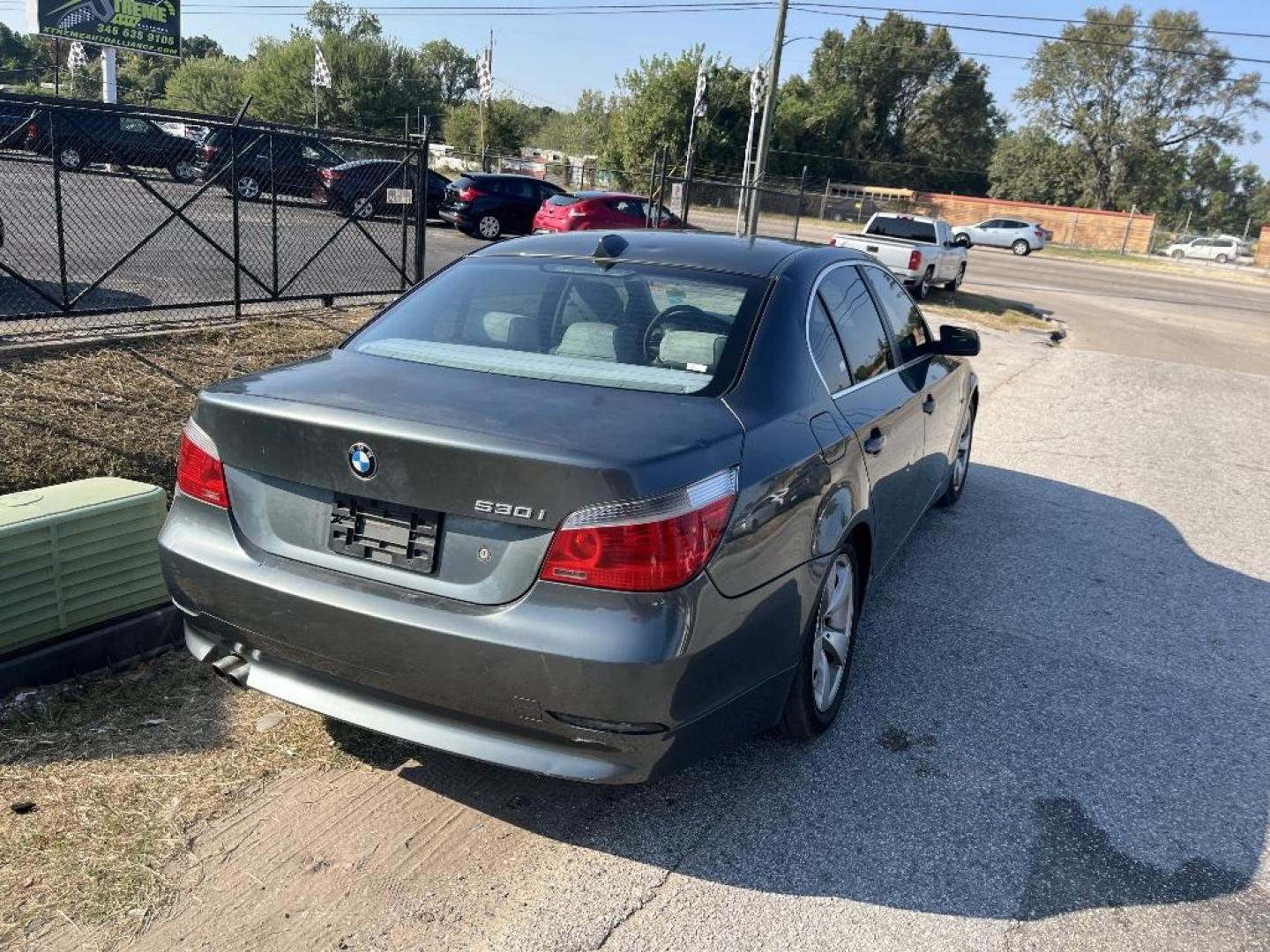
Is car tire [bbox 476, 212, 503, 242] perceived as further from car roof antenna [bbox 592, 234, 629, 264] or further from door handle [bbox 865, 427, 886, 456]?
door handle [bbox 865, 427, 886, 456]

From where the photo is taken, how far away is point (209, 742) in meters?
3.31

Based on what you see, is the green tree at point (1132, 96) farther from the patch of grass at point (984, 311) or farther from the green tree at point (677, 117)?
the patch of grass at point (984, 311)

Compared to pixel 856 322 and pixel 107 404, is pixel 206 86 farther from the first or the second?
pixel 856 322

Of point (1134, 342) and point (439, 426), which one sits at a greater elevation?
point (439, 426)

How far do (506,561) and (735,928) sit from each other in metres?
1.13

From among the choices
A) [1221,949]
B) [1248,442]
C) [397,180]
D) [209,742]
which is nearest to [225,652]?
[209,742]

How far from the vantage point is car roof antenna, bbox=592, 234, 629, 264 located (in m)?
3.90

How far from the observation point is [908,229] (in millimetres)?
20188

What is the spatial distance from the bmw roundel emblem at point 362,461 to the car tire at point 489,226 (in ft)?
63.9

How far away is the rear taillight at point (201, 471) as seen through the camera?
2949 mm

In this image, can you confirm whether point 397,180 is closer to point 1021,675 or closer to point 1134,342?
point 1021,675

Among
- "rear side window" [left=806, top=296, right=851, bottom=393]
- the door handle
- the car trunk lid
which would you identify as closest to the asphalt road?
the door handle

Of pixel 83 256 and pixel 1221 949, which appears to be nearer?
pixel 1221 949

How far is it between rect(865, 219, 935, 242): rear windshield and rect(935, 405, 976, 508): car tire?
14317 mm
